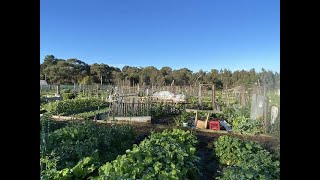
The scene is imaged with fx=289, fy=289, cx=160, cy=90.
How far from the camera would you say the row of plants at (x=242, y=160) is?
6.10 ft

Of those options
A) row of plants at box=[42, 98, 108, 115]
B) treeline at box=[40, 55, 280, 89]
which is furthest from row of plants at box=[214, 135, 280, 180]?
row of plants at box=[42, 98, 108, 115]

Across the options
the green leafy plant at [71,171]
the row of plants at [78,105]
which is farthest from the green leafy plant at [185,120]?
the green leafy plant at [71,171]

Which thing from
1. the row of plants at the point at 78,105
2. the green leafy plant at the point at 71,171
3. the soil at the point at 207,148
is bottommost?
the soil at the point at 207,148

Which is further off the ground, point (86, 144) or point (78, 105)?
point (78, 105)

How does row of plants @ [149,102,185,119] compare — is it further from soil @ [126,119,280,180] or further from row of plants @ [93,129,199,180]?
row of plants @ [93,129,199,180]

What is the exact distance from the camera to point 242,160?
264 centimetres

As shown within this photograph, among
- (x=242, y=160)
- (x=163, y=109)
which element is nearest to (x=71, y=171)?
(x=242, y=160)

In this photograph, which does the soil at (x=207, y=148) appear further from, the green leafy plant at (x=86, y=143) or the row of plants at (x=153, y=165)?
the green leafy plant at (x=86, y=143)

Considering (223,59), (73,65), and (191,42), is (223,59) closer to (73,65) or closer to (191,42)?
(191,42)

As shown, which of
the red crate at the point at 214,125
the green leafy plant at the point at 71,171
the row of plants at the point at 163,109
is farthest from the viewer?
the row of plants at the point at 163,109

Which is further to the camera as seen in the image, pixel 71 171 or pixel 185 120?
pixel 185 120

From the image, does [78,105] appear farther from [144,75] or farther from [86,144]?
[86,144]

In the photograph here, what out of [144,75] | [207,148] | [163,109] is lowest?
[207,148]

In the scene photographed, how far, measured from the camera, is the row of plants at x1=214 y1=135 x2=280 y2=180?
186 centimetres
